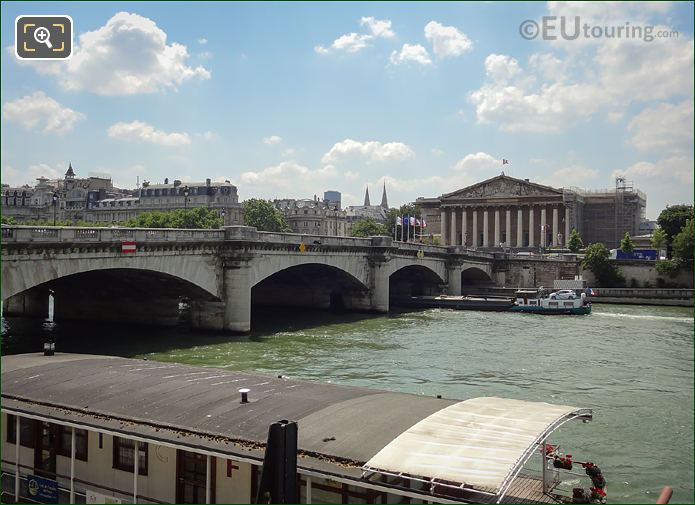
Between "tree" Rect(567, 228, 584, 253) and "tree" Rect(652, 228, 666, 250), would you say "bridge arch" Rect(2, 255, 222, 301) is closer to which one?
"tree" Rect(652, 228, 666, 250)

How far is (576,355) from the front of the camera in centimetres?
4731

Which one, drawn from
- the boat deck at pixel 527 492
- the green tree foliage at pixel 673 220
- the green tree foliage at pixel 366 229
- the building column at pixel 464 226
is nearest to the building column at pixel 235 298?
the boat deck at pixel 527 492

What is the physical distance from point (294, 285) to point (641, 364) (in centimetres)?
4504

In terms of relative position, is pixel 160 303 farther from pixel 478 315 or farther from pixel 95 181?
pixel 95 181

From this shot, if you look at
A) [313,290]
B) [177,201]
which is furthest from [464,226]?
[313,290]

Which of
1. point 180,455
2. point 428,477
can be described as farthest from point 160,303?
point 428,477

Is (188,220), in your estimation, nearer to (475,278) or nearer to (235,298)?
(475,278)

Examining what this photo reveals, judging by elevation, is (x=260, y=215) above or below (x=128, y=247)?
above

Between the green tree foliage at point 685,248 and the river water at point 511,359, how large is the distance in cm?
3513

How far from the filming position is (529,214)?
159875 mm

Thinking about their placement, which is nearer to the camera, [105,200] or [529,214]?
[529,214]

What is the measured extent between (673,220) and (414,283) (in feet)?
180

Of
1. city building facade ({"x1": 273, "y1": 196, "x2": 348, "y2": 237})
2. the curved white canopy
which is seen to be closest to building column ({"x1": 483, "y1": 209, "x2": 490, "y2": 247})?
city building facade ({"x1": 273, "y1": 196, "x2": 348, "y2": 237})

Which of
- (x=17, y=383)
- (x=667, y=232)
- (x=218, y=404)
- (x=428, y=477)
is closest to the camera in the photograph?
(x=428, y=477)
